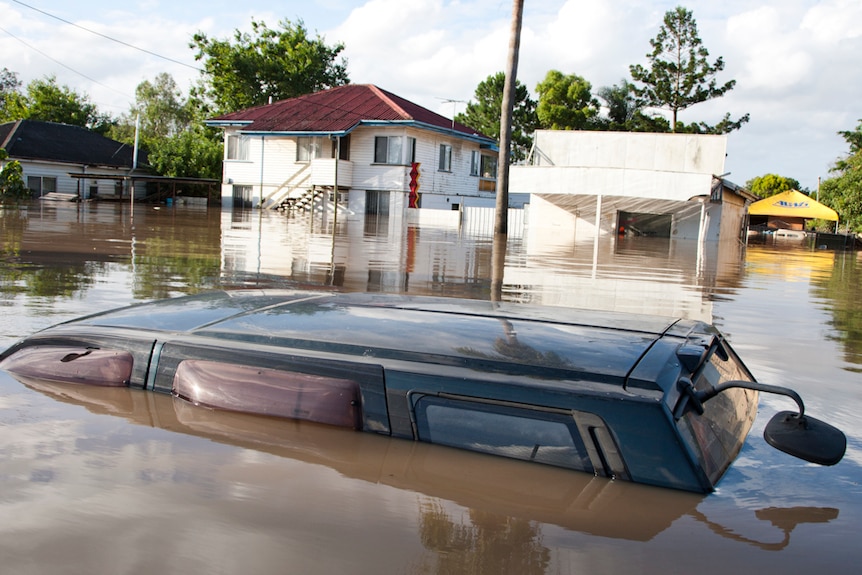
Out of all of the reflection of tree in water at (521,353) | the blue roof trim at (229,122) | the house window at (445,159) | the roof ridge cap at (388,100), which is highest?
the roof ridge cap at (388,100)

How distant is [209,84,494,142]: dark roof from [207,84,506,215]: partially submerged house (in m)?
0.05

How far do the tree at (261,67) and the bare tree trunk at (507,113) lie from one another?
31.1 metres

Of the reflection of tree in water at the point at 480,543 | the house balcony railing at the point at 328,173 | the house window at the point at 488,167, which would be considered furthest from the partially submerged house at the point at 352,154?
the reflection of tree in water at the point at 480,543

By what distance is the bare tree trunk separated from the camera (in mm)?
22469

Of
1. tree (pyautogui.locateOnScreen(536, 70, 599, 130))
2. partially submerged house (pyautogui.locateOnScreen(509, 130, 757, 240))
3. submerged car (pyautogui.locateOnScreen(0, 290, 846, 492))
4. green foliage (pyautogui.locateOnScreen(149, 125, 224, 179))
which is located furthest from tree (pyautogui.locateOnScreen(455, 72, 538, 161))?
submerged car (pyautogui.locateOnScreen(0, 290, 846, 492))

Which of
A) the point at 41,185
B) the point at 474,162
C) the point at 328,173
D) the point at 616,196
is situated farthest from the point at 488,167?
the point at 41,185

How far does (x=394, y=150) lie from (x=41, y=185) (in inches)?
863

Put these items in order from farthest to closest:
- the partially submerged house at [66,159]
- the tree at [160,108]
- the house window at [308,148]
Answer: the tree at [160,108] < the partially submerged house at [66,159] < the house window at [308,148]

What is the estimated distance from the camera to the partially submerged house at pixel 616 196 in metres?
27.5

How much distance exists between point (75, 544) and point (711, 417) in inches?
88.2

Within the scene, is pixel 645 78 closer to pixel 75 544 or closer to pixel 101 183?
pixel 101 183

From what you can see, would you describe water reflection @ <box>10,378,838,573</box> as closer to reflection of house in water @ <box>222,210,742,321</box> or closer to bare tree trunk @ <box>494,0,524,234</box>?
reflection of house in water @ <box>222,210,742,321</box>

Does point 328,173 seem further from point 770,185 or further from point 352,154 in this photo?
point 770,185

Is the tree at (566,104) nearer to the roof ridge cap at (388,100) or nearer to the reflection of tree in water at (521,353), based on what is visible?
the roof ridge cap at (388,100)
